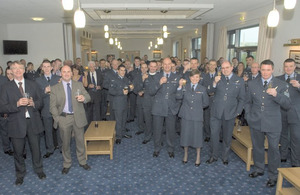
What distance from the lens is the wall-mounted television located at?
10883 mm

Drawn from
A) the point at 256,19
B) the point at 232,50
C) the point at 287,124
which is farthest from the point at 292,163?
the point at 232,50

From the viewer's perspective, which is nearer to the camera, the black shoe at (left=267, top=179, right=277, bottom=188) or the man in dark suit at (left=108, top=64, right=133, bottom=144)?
the black shoe at (left=267, top=179, right=277, bottom=188)

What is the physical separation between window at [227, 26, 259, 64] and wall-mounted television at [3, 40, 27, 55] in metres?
9.62

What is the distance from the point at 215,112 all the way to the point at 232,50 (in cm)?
716

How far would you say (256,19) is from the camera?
7.75m

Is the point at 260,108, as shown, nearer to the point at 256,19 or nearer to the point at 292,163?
the point at 292,163

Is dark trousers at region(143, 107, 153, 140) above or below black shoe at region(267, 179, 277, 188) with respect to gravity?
above

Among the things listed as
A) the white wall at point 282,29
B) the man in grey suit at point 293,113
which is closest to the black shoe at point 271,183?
the man in grey suit at point 293,113

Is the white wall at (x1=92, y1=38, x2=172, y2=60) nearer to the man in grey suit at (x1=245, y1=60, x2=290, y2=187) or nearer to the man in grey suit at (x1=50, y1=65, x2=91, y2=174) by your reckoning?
the man in grey suit at (x1=50, y1=65, x2=91, y2=174)

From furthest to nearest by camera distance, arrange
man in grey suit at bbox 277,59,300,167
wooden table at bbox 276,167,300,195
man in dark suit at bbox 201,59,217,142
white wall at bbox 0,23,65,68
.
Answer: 1. white wall at bbox 0,23,65,68
2. man in dark suit at bbox 201,59,217,142
3. man in grey suit at bbox 277,59,300,167
4. wooden table at bbox 276,167,300,195

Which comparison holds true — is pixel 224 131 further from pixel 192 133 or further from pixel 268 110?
pixel 268 110

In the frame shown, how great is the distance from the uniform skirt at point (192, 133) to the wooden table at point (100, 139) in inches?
54.7

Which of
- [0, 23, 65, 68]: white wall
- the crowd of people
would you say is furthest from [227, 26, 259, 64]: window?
[0, 23, 65, 68]: white wall

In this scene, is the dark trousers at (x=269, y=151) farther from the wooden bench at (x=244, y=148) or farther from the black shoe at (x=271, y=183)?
the wooden bench at (x=244, y=148)
